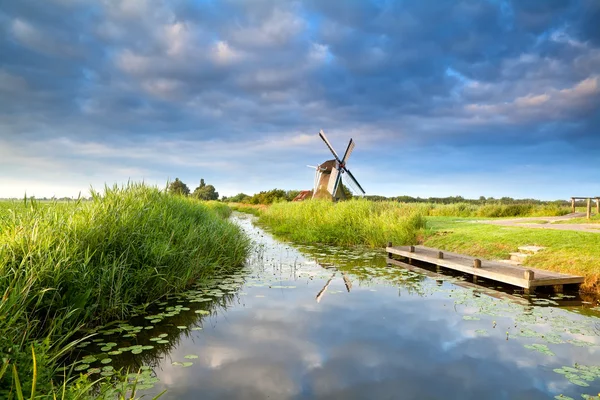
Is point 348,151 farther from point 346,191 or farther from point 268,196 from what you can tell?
point 268,196

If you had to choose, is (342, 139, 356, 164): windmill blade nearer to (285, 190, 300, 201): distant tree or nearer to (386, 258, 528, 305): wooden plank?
(285, 190, 300, 201): distant tree

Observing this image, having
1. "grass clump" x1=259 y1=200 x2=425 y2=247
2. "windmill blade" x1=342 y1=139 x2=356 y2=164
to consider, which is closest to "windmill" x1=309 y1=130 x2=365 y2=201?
"windmill blade" x1=342 y1=139 x2=356 y2=164

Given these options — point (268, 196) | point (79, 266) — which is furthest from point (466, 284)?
point (268, 196)

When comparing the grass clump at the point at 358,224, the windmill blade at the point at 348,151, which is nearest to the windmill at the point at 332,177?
the windmill blade at the point at 348,151

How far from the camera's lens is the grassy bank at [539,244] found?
29.0 ft

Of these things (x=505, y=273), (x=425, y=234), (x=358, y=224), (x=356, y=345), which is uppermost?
(x=358, y=224)

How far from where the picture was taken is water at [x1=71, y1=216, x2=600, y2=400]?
4.26 m

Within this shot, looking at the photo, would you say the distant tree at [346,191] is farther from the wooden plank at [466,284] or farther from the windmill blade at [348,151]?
the wooden plank at [466,284]

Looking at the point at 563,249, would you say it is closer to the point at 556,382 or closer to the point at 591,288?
the point at 591,288

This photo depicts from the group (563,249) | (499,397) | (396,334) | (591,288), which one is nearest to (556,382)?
(499,397)

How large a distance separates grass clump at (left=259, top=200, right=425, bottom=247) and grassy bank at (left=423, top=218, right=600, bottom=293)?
0.98m

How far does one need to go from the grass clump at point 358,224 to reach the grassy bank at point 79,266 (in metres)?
8.21

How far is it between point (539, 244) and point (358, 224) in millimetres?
7443

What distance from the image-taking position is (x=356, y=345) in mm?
5383
